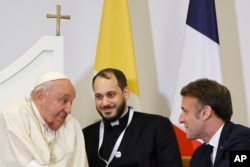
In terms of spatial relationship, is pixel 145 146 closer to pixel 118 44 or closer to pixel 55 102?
pixel 55 102

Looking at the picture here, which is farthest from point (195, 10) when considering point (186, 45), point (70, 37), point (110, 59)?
point (70, 37)

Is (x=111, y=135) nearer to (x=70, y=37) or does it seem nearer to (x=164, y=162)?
(x=164, y=162)

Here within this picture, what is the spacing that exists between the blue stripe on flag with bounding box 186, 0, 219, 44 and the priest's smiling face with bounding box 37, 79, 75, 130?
1254mm

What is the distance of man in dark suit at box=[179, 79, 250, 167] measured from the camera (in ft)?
7.64

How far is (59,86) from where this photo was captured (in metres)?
2.52

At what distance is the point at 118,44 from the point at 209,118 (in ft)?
3.83

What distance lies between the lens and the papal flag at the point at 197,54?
3.27 metres

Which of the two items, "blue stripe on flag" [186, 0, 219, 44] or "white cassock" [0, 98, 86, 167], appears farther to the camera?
"blue stripe on flag" [186, 0, 219, 44]

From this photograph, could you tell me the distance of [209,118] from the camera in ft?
7.83

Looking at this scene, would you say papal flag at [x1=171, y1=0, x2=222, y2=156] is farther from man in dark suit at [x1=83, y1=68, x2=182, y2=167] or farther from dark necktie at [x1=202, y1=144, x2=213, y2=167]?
dark necktie at [x1=202, y1=144, x2=213, y2=167]

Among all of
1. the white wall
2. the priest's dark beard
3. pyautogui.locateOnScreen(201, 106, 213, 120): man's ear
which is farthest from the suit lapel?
the white wall

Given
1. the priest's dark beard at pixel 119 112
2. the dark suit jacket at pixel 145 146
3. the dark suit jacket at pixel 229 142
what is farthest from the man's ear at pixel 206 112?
the priest's dark beard at pixel 119 112

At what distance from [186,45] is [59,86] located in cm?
121

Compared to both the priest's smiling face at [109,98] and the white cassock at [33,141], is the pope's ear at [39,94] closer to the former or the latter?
the white cassock at [33,141]
